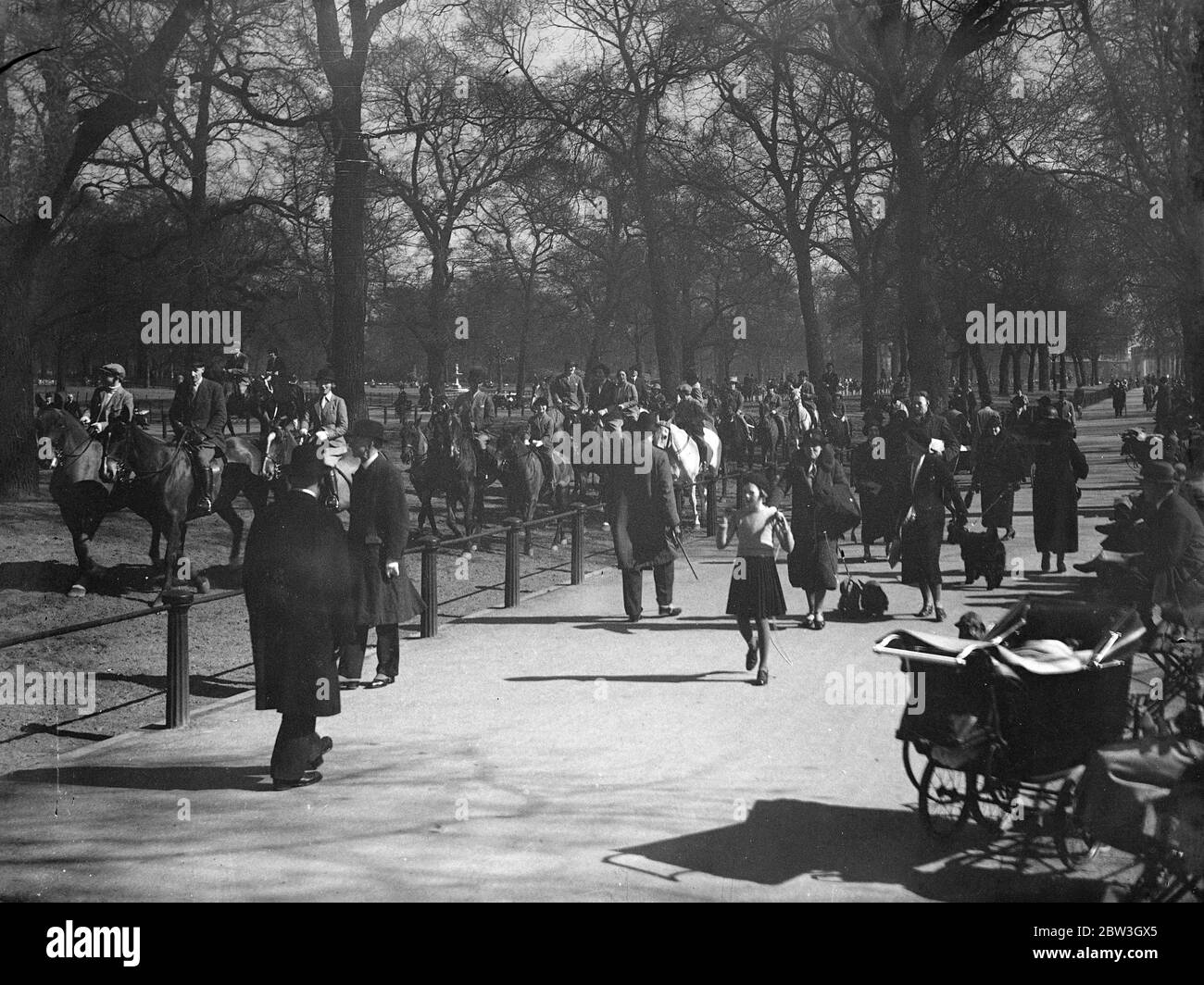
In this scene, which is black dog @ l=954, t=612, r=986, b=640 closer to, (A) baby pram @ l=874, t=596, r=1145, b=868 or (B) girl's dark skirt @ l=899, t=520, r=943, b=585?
(A) baby pram @ l=874, t=596, r=1145, b=868

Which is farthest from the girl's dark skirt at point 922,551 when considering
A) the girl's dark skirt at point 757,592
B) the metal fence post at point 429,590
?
the metal fence post at point 429,590

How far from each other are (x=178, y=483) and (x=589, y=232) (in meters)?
36.6

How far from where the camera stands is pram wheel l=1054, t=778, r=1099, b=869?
6449mm

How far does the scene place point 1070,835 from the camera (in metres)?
6.57

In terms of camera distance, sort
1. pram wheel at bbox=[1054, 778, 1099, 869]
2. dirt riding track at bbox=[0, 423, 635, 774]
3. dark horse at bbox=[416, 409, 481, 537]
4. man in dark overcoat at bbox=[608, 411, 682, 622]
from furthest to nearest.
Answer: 1. dark horse at bbox=[416, 409, 481, 537]
2. man in dark overcoat at bbox=[608, 411, 682, 622]
3. dirt riding track at bbox=[0, 423, 635, 774]
4. pram wheel at bbox=[1054, 778, 1099, 869]

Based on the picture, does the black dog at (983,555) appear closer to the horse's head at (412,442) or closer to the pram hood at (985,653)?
the pram hood at (985,653)

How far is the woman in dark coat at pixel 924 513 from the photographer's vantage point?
41.4 ft

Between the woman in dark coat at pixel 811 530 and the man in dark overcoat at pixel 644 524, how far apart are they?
47.7 inches

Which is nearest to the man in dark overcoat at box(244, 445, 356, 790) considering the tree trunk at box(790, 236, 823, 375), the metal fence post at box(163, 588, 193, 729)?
the metal fence post at box(163, 588, 193, 729)

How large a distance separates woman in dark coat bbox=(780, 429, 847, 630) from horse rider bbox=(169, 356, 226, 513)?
6799 millimetres

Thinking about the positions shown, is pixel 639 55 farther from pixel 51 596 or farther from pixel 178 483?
pixel 51 596

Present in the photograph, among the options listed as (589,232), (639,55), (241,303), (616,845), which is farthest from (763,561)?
(589,232)

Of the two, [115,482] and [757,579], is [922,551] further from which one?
[115,482]

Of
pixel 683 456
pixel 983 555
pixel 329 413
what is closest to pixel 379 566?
pixel 983 555
